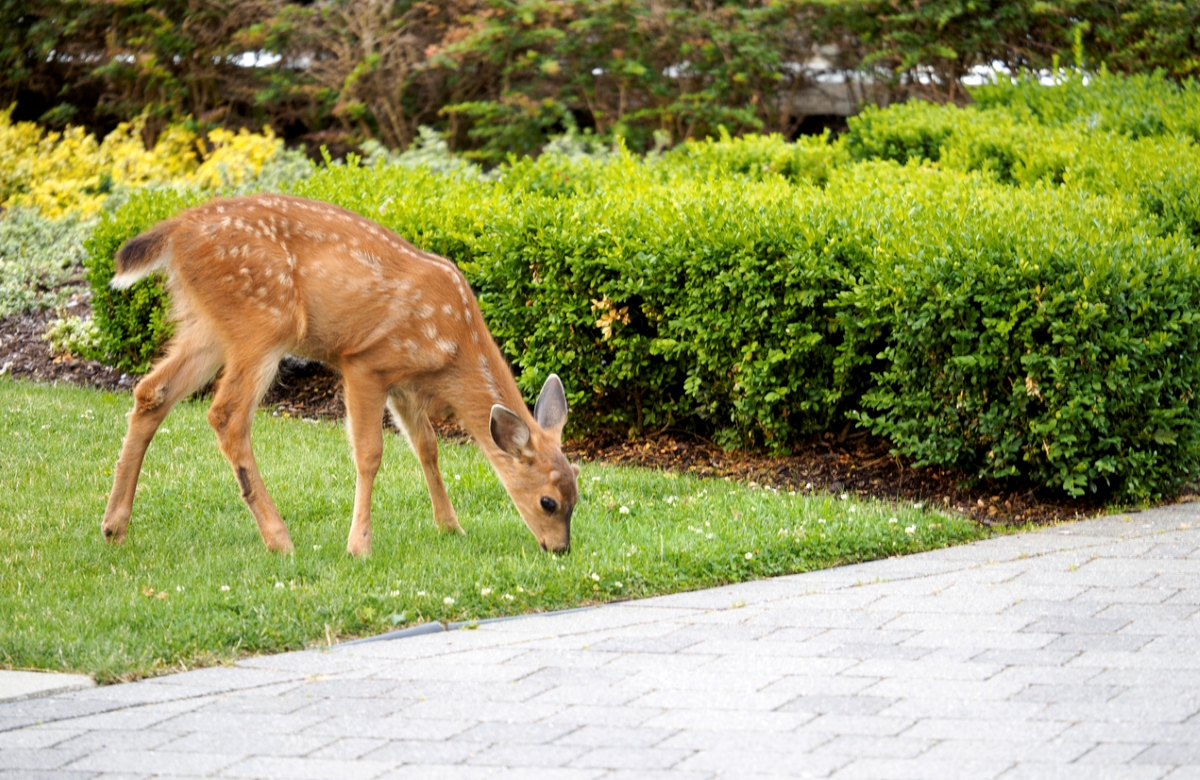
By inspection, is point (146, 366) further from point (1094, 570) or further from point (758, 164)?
point (1094, 570)

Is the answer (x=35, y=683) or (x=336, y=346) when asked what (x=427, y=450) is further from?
(x=35, y=683)

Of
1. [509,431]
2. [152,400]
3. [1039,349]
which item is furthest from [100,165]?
[1039,349]

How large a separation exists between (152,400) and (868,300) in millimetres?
3734

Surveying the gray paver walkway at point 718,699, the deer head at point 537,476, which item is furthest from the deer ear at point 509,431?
the gray paver walkway at point 718,699

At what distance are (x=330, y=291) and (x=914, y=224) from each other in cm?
335

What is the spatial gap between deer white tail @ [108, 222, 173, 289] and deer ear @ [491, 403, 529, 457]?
1.81 m

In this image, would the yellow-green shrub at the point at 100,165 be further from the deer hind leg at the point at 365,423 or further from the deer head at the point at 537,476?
the deer head at the point at 537,476

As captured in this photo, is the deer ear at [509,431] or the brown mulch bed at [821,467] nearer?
the deer ear at [509,431]

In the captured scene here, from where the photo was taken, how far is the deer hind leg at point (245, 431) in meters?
6.36

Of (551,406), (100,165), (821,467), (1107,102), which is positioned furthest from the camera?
(100,165)

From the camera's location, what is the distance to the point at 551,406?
663cm

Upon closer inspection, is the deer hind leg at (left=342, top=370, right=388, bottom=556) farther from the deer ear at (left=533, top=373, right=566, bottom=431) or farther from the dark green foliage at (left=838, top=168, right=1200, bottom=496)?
the dark green foliage at (left=838, top=168, right=1200, bottom=496)

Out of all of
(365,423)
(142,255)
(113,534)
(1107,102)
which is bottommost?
(113,534)

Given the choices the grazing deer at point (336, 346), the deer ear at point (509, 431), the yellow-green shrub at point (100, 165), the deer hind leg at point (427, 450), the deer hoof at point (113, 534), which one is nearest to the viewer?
the deer ear at point (509, 431)
